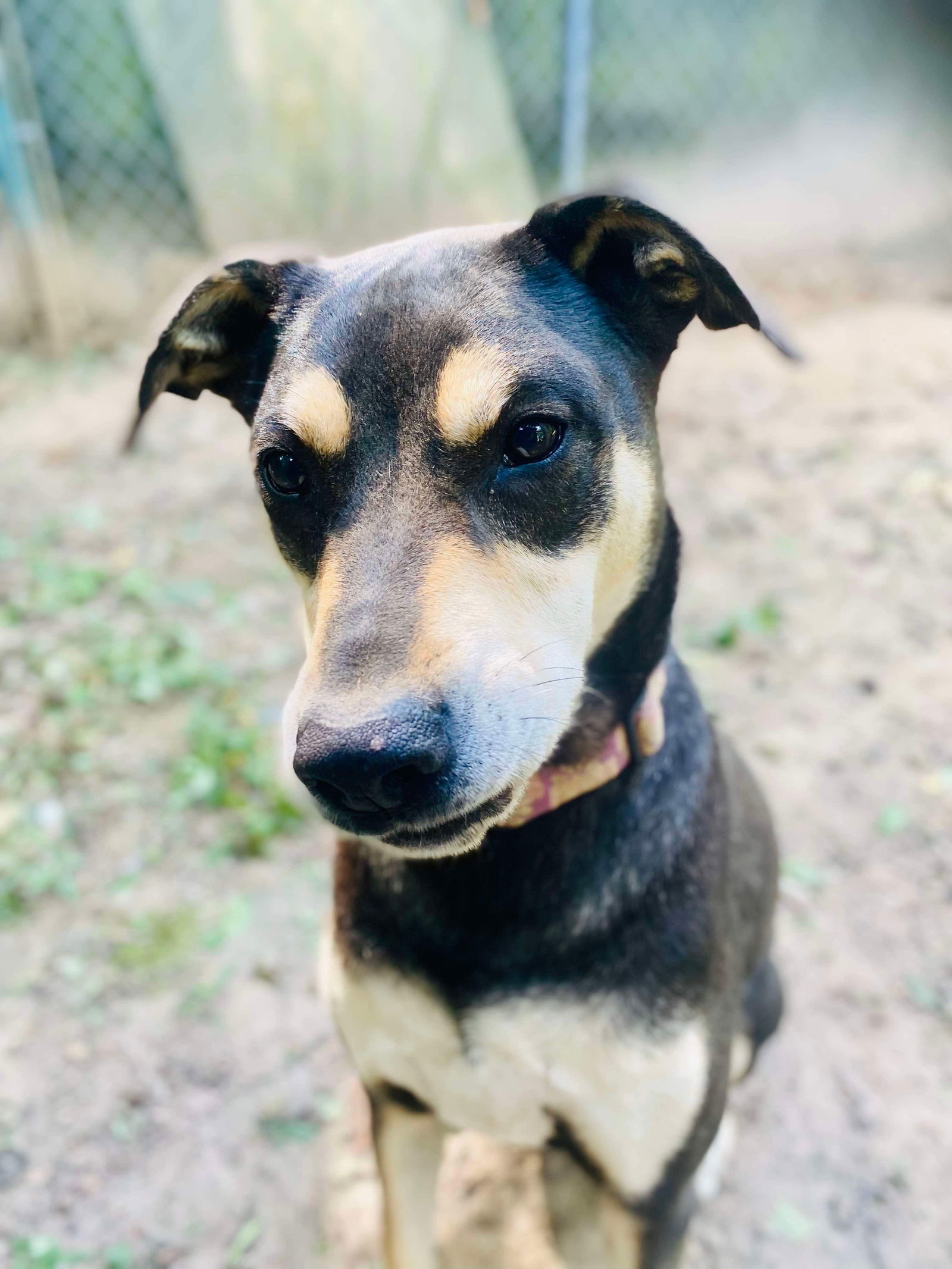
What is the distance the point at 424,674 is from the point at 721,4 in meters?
8.07

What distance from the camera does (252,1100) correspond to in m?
2.94

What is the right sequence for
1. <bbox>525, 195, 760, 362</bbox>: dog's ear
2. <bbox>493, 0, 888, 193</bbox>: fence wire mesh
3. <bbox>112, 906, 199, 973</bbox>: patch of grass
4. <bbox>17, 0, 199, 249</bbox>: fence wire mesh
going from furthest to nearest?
<bbox>493, 0, 888, 193</bbox>: fence wire mesh
<bbox>17, 0, 199, 249</bbox>: fence wire mesh
<bbox>112, 906, 199, 973</bbox>: patch of grass
<bbox>525, 195, 760, 362</bbox>: dog's ear

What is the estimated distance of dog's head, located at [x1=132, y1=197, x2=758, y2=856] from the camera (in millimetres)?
1457

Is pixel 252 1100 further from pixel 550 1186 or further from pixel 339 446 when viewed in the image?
pixel 339 446

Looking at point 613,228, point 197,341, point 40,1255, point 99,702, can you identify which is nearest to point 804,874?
point 613,228

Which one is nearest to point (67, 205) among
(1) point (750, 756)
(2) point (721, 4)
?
(2) point (721, 4)

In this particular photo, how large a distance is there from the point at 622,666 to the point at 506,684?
494 mm

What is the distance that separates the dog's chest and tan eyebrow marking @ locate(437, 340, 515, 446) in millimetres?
1077

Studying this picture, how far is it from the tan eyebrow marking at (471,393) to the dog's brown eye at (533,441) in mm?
57

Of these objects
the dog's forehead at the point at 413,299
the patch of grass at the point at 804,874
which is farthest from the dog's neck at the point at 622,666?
the patch of grass at the point at 804,874

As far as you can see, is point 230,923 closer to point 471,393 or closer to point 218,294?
point 218,294

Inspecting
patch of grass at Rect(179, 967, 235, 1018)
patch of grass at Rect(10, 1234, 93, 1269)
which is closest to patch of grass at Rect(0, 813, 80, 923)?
patch of grass at Rect(179, 967, 235, 1018)

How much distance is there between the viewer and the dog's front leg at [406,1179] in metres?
2.27

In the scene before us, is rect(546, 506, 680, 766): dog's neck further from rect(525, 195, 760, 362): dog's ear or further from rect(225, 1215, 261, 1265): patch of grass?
rect(225, 1215, 261, 1265): patch of grass
